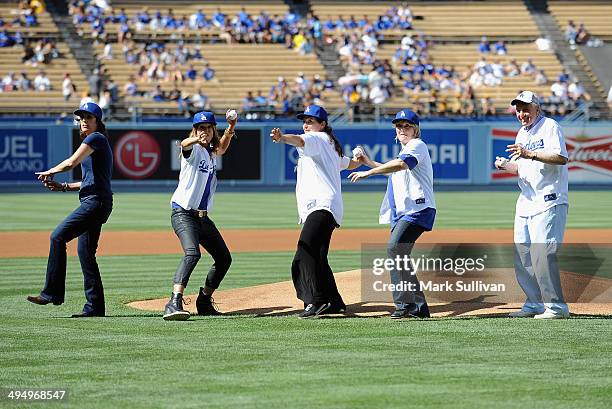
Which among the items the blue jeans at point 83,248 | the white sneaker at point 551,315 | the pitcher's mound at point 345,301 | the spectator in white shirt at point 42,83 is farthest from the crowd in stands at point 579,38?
the blue jeans at point 83,248

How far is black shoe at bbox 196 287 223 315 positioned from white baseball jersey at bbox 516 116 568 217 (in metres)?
3.03

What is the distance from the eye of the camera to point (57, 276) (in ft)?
36.0

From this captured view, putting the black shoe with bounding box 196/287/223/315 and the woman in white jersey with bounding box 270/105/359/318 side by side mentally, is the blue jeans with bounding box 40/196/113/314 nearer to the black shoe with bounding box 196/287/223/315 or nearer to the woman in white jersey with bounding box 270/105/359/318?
the black shoe with bounding box 196/287/223/315

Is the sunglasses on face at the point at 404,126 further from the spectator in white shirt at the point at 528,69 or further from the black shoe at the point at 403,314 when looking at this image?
the spectator in white shirt at the point at 528,69

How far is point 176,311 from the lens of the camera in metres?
10.7

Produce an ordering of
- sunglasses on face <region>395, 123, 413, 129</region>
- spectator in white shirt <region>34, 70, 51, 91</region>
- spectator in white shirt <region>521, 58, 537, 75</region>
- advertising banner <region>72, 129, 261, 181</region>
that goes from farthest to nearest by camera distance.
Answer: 1. spectator in white shirt <region>521, 58, 537, 75</region>
2. spectator in white shirt <region>34, 70, 51, 91</region>
3. advertising banner <region>72, 129, 261, 181</region>
4. sunglasses on face <region>395, 123, 413, 129</region>

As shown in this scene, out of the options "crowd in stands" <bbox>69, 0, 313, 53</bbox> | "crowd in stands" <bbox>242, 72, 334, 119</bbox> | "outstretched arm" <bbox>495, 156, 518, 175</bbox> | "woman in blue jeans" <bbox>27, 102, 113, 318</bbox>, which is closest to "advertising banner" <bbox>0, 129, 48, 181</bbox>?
"crowd in stands" <bbox>242, 72, 334, 119</bbox>

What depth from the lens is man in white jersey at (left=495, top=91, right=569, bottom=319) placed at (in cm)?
1052

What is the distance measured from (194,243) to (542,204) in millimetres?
3136

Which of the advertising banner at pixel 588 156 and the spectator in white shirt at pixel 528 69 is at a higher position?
the spectator in white shirt at pixel 528 69

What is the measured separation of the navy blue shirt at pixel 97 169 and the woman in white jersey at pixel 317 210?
1.78 metres

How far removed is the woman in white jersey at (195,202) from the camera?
424 inches

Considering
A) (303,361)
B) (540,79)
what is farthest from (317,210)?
(540,79)

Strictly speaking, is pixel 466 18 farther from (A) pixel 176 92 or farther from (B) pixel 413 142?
(B) pixel 413 142
